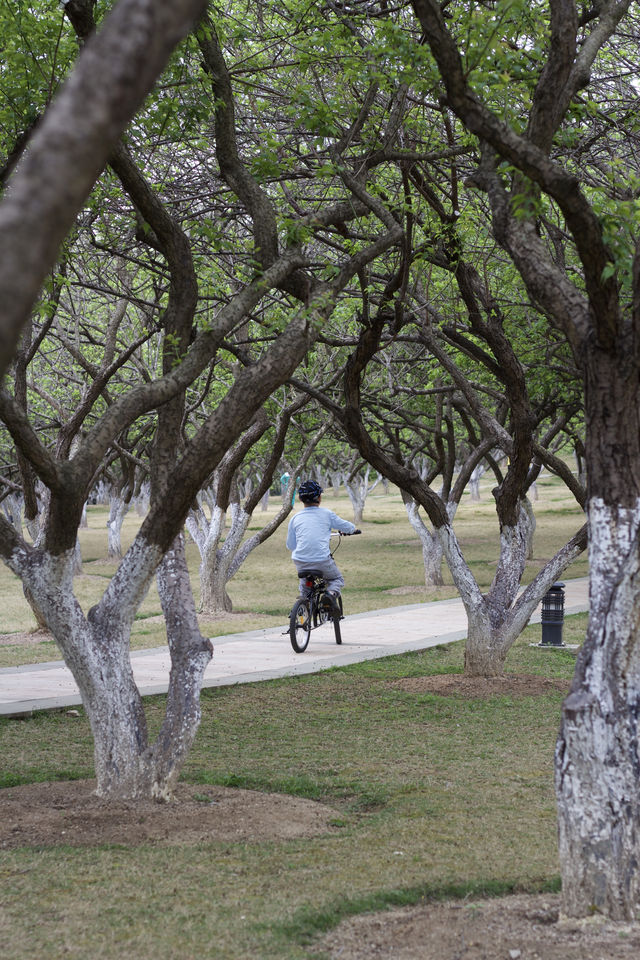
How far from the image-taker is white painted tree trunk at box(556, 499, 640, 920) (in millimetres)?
3918

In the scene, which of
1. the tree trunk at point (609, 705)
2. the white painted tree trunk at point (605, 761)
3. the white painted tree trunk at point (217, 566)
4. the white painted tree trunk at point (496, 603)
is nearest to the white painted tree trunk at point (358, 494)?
the white painted tree trunk at point (217, 566)

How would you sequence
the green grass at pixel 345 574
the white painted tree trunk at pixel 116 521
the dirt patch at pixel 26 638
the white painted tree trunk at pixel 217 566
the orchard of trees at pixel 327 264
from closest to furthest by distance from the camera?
the orchard of trees at pixel 327 264 → the dirt patch at pixel 26 638 → the green grass at pixel 345 574 → the white painted tree trunk at pixel 217 566 → the white painted tree trunk at pixel 116 521

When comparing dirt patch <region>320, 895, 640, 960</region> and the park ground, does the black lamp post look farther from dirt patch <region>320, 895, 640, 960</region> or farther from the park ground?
dirt patch <region>320, 895, 640, 960</region>

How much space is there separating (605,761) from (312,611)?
920 centimetres

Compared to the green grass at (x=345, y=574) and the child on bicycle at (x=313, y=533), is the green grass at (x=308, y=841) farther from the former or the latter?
the green grass at (x=345, y=574)

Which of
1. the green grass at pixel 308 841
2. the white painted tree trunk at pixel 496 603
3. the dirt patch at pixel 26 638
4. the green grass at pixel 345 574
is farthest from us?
the green grass at pixel 345 574

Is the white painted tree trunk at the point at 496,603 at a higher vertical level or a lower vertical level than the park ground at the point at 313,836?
higher

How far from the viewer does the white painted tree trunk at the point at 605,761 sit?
3.92m

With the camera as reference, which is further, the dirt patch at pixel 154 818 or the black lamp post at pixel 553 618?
the black lamp post at pixel 553 618

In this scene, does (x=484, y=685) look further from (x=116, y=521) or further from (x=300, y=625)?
(x=116, y=521)

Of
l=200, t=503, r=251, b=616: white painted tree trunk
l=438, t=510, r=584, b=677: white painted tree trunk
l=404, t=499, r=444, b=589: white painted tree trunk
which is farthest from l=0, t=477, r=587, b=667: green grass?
l=438, t=510, r=584, b=677: white painted tree trunk

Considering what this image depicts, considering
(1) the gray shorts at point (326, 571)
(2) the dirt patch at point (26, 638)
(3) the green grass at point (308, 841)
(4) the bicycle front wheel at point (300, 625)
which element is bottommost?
(3) the green grass at point (308, 841)

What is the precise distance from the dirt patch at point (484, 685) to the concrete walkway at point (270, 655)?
4.93 ft

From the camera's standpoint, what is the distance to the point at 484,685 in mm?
9867
